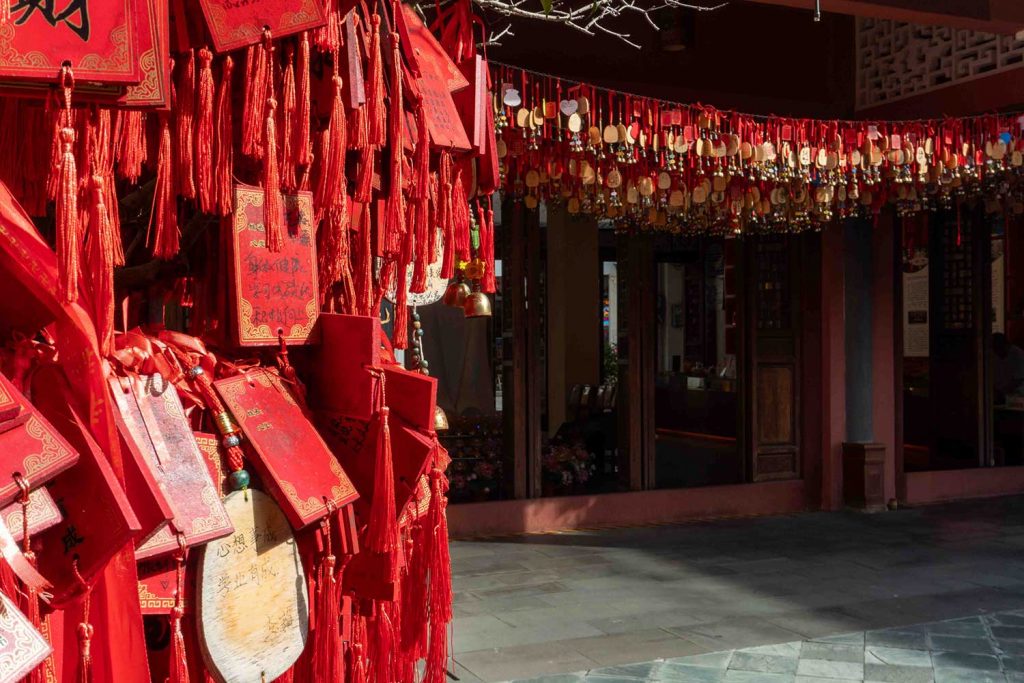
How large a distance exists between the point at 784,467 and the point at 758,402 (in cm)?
62

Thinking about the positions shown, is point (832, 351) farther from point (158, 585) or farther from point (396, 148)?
point (158, 585)

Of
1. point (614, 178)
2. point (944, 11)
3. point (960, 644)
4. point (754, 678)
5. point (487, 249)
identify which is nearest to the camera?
point (487, 249)

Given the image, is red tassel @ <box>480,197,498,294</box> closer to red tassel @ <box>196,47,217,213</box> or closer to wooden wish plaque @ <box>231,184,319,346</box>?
wooden wish plaque @ <box>231,184,319,346</box>

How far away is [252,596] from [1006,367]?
420 inches

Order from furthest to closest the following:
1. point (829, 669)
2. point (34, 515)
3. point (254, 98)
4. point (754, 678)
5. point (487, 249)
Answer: point (829, 669) → point (754, 678) → point (487, 249) → point (254, 98) → point (34, 515)

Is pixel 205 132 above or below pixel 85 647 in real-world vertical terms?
above

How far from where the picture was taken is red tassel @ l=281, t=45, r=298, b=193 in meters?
1.70

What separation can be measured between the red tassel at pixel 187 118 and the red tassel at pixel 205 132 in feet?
0.03

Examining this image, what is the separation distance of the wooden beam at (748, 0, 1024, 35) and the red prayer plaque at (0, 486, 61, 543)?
543 centimetres

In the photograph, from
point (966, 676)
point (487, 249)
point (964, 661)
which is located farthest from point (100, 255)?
point (964, 661)

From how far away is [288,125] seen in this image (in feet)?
5.59

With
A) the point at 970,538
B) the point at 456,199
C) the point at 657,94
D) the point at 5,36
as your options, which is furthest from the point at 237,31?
the point at 970,538

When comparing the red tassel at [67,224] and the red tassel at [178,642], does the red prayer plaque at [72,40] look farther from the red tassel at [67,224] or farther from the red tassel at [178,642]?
the red tassel at [178,642]

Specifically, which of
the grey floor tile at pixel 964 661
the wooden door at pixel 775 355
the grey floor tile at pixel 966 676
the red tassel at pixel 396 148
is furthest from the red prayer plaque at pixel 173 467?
the wooden door at pixel 775 355
